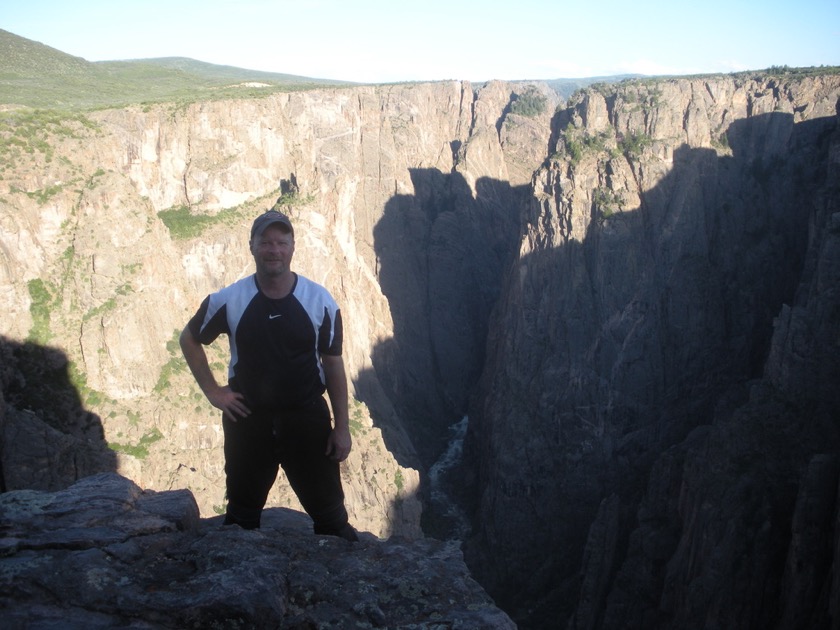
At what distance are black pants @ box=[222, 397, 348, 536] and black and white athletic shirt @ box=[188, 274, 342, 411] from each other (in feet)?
0.71

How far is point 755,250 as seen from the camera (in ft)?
146

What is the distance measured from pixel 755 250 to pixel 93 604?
4692 cm

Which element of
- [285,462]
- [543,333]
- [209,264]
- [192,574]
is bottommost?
[543,333]

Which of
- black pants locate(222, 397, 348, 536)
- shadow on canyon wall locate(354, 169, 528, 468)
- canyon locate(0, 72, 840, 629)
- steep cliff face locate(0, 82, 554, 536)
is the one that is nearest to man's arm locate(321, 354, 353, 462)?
black pants locate(222, 397, 348, 536)

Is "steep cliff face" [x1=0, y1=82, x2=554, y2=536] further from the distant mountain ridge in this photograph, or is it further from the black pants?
the black pants

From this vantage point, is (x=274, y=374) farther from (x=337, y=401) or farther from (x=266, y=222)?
(x=266, y=222)

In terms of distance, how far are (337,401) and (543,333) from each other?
40.5 meters

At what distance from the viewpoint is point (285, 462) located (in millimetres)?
7348

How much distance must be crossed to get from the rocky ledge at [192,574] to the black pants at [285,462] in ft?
1.35

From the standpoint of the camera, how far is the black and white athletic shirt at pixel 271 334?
22.5 ft

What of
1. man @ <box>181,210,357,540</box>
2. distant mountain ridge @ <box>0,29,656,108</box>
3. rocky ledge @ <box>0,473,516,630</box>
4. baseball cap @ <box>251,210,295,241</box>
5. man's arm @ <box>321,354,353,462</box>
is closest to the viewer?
rocky ledge @ <box>0,473,516,630</box>

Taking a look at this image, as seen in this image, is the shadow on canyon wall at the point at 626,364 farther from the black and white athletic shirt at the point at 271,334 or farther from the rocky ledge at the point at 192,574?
the black and white athletic shirt at the point at 271,334

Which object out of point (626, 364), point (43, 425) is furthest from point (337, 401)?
point (626, 364)

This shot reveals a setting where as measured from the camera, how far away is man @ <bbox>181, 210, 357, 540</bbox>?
686 cm
